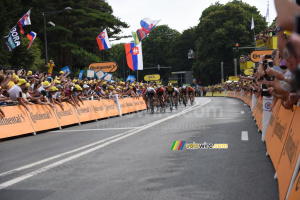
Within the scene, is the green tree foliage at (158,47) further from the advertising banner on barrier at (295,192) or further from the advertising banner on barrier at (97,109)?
the advertising banner on barrier at (295,192)

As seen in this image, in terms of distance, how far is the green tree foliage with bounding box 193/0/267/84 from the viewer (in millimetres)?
75500

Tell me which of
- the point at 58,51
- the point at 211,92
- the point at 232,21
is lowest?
the point at 211,92

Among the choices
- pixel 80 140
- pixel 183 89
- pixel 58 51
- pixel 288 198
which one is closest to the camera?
pixel 288 198

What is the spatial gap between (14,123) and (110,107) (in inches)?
398

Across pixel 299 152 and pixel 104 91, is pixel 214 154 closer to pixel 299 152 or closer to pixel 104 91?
pixel 299 152

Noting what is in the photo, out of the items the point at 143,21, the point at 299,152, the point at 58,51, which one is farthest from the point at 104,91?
the point at 58,51

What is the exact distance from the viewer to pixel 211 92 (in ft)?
263

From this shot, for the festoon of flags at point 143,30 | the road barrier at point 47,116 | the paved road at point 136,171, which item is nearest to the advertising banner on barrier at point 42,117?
the road barrier at point 47,116

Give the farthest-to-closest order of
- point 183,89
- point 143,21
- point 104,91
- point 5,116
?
point 143,21
point 183,89
point 104,91
point 5,116

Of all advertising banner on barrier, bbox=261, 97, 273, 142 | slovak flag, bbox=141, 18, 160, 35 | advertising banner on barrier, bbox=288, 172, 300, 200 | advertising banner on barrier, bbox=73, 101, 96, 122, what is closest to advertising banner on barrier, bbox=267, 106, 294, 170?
advertising banner on barrier, bbox=288, 172, 300, 200

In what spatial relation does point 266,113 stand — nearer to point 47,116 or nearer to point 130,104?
point 47,116

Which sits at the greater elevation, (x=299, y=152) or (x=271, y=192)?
(x=299, y=152)

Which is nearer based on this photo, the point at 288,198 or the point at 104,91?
the point at 288,198

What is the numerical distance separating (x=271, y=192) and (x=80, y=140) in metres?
7.21
